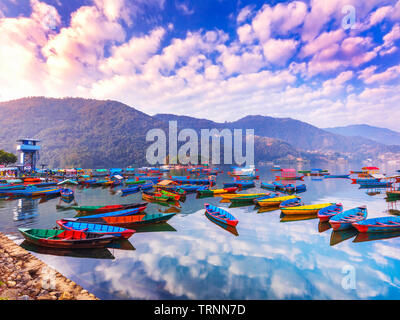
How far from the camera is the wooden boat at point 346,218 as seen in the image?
20312 mm

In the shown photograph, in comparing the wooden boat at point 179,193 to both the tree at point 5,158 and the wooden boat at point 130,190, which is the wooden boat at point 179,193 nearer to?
the wooden boat at point 130,190

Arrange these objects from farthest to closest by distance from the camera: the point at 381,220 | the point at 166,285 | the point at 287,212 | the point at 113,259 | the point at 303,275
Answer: the point at 287,212, the point at 381,220, the point at 113,259, the point at 303,275, the point at 166,285

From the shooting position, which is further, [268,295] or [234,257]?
[234,257]

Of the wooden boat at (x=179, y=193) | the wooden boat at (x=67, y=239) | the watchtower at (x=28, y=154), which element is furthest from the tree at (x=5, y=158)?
the wooden boat at (x=67, y=239)

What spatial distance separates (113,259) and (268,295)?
11.3m

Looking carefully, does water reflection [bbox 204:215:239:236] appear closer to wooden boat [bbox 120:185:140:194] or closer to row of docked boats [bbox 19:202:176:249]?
row of docked boats [bbox 19:202:176:249]

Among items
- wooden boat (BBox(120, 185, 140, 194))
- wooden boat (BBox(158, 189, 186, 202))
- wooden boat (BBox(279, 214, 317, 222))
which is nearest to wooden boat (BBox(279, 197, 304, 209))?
wooden boat (BBox(279, 214, 317, 222))

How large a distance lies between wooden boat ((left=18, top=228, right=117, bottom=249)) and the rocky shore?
2112mm

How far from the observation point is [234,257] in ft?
50.1

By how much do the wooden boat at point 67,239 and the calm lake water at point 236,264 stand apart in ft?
2.08

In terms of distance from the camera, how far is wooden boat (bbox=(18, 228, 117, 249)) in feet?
49.5

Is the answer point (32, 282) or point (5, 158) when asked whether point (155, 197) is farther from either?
point (5, 158)
